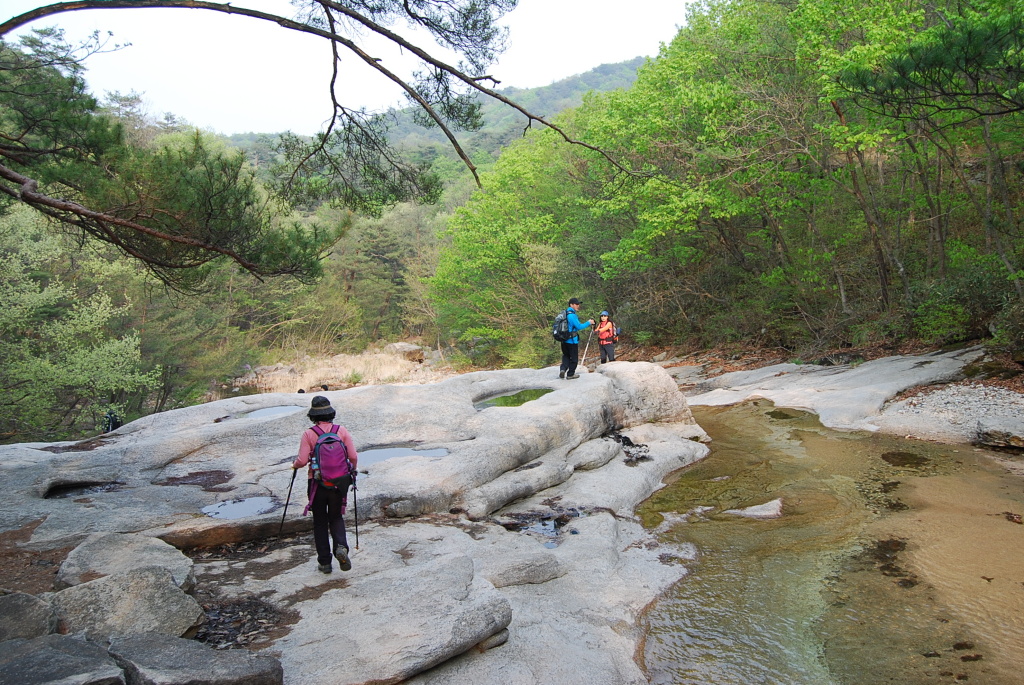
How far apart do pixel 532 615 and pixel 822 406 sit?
33.5ft

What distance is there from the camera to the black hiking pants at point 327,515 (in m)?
5.41

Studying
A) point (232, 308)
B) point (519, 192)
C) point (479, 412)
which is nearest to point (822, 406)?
point (479, 412)

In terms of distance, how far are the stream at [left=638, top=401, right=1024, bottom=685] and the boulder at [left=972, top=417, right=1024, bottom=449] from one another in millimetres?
232

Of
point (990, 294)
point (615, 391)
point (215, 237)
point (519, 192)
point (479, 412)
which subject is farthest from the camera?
point (519, 192)

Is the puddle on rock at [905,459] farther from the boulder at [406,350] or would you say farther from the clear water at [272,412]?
the boulder at [406,350]

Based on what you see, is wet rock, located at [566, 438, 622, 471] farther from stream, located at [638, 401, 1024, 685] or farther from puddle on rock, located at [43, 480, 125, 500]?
puddle on rock, located at [43, 480, 125, 500]

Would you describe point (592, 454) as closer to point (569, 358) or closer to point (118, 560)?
point (569, 358)

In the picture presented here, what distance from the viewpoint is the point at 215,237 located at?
24.4 ft

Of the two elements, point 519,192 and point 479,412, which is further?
point 519,192

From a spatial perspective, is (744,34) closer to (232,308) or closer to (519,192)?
(519,192)

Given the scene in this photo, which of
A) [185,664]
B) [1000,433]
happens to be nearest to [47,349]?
[185,664]

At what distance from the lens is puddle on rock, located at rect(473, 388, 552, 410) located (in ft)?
39.7

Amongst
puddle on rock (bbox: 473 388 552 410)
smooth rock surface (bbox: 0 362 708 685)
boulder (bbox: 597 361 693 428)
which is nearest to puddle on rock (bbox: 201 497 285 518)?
smooth rock surface (bbox: 0 362 708 685)

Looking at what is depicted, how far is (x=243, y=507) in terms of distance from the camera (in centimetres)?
709
